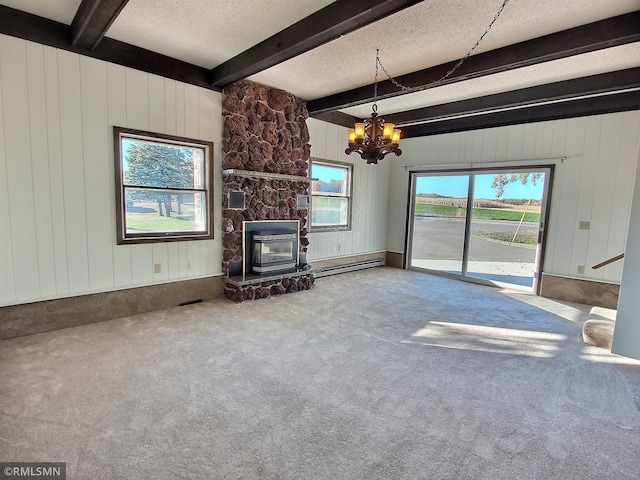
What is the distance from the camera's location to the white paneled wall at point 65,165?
3.12m

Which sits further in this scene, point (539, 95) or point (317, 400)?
point (539, 95)

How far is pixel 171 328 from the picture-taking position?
3.59m

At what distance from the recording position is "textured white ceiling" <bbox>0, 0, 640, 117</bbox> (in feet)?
8.92

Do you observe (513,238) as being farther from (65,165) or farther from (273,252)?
(65,165)

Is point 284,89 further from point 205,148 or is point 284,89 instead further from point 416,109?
point 416,109

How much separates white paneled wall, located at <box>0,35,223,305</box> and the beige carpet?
0.60m

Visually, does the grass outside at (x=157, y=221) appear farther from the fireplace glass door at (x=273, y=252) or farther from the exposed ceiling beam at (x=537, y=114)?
the exposed ceiling beam at (x=537, y=114)

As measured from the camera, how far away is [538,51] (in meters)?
3.13

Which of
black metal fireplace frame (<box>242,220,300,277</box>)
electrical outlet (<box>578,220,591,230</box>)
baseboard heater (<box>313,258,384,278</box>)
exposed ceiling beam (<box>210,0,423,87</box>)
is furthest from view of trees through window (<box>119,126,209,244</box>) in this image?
electrical outlet (<box>578,220,591,230</box>)

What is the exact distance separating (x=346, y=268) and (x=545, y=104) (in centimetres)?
433

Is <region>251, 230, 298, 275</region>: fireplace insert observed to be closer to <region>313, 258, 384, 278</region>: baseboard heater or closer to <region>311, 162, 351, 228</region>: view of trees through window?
<region>313, 258, 384, 278</region>: baseboard heater

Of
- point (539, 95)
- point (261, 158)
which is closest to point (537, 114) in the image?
point (539, 95)

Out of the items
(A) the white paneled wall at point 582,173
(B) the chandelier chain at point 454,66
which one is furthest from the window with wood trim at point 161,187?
(A) the white paneled wall at point 582,173

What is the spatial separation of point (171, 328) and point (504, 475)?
3.19 metres
